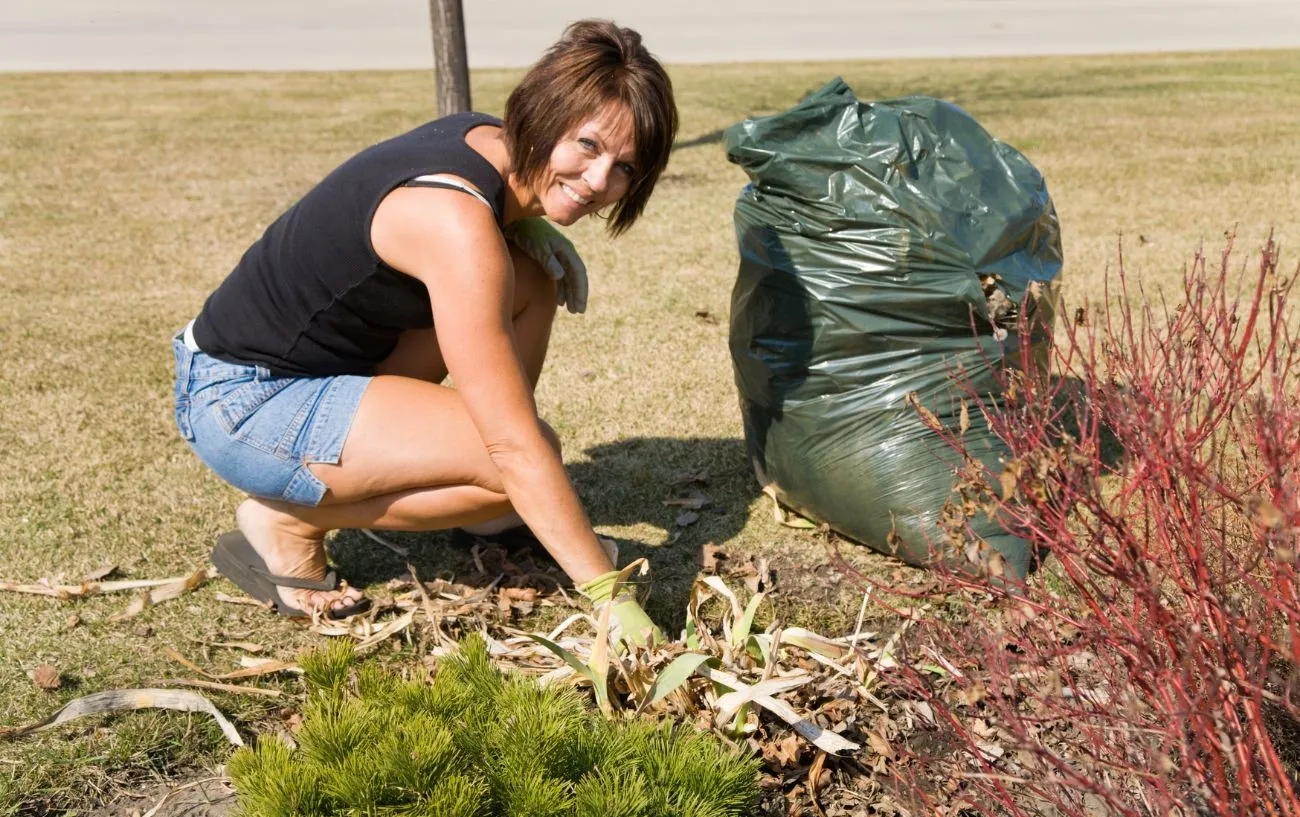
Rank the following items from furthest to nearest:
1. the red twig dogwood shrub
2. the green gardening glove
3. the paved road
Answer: the paved road
the green gardening glove
the red twig dogwood shrub

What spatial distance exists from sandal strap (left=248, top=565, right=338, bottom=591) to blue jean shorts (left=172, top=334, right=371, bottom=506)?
20 cm

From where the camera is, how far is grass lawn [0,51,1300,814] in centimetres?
251

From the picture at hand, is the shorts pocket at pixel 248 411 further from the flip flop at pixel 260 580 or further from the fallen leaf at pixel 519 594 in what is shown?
the fallen leaf at pixel 519 594

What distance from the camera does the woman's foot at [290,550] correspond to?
2551mm

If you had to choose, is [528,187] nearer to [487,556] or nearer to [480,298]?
[480,298]

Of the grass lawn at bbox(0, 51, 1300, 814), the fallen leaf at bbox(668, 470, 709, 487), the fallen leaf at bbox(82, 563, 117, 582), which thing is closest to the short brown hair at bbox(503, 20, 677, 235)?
the grass lawn at bbox(0, 51, 1300, 814)

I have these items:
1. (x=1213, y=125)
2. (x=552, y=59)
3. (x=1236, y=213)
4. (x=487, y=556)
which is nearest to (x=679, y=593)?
(x=487, y=556)

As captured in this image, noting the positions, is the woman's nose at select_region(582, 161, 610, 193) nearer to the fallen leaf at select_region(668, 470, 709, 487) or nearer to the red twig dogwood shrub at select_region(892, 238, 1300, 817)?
the red twig dogwood shrub at select_region(892, 238, 1300, 817)

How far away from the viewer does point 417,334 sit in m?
2.64

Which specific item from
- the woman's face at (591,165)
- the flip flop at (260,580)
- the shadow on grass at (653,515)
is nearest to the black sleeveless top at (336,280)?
the woman's face at (591,165)

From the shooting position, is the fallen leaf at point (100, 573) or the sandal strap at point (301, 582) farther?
the fallen leaf at point (100, 573)

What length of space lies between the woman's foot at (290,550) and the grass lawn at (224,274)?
76 mm

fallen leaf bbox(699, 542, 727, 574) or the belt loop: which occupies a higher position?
the belt loop

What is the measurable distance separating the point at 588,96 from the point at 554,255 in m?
0.59
